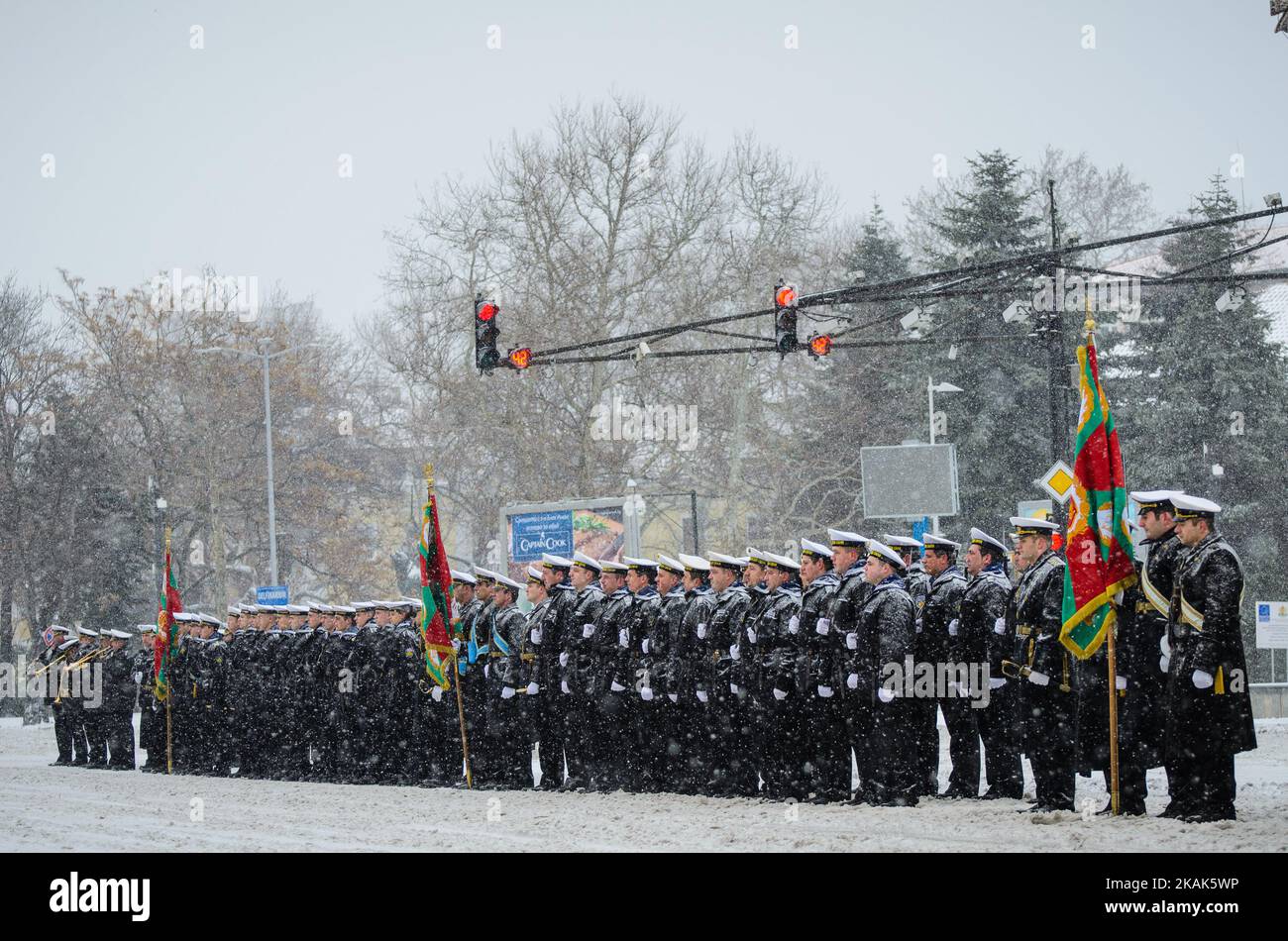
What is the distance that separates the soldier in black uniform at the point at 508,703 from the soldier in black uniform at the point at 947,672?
4.60 m

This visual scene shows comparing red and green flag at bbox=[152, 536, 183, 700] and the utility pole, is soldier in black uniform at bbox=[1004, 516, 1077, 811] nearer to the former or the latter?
the utility pole

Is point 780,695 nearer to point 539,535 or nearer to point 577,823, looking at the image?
point 577,823

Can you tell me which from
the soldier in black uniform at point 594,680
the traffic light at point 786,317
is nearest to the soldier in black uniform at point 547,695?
the soldier in black uniform at point 594,680

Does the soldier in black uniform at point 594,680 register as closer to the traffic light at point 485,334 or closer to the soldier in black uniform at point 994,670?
the soldier in black uniform at point 994,670

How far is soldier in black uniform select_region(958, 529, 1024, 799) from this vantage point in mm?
12727

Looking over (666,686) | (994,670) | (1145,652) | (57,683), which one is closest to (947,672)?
(994,670)

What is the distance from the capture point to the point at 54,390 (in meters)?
50.3

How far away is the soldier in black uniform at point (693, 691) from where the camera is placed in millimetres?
14953

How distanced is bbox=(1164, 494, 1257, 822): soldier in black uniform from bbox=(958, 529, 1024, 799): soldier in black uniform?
2.24 metres

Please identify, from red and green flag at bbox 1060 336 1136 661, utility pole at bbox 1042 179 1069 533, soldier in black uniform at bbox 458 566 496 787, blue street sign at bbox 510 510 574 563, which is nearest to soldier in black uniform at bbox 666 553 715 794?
soldier in black uniform at bbox 458 566 496 787

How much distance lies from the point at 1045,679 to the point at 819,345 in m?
10.2
